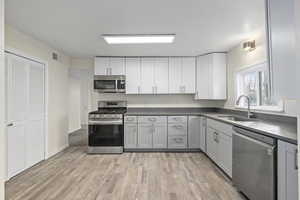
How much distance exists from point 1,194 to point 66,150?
140 inches

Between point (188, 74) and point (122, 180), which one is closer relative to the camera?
point (122, 180)

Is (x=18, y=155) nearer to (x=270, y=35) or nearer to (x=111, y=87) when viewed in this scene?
(x=111, y=87)

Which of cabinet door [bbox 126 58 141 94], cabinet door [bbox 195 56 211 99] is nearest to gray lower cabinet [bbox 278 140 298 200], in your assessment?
cabinet door [bbox 195 56 211 99]

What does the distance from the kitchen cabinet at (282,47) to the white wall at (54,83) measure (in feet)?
11.2

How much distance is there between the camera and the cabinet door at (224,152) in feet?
9.66

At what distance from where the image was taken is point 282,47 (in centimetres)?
150

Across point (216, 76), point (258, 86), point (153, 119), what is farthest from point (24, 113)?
point (258, 86)

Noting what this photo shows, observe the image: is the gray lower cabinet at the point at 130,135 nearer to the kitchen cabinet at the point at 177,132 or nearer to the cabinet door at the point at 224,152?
the kitchen cabinet at the point at 177,132

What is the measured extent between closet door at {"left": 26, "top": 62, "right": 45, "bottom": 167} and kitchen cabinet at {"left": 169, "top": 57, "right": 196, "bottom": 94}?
289 cm

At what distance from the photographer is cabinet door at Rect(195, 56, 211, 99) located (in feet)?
15.5

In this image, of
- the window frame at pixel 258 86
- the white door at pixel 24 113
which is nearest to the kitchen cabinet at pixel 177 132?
the window frame at pixel 258 86

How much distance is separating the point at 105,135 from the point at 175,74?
225 cm

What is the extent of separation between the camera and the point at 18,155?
3.23 metres

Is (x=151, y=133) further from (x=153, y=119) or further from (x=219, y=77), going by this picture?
(x=219, y=77)
